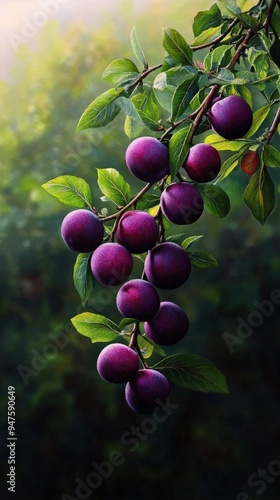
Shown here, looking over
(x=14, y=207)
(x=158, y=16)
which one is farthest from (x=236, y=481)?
(x=158, y=16)

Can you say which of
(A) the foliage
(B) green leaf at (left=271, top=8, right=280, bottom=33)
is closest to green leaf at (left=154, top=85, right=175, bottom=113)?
(A) the foliage

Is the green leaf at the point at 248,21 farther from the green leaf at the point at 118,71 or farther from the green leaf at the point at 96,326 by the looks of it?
the green leaf at the point at 96,326

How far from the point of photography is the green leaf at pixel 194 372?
1.44ft

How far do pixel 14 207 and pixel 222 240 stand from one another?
21.4 inches

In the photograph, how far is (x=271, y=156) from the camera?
514mm

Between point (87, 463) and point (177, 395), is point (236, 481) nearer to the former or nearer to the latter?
point (177, 395)

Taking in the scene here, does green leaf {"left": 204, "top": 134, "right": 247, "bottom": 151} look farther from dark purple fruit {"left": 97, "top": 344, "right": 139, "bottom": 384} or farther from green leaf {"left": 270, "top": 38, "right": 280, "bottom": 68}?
dark purple fruit {"left": 97, "top": 344, "right": 139, "bottom": 384}

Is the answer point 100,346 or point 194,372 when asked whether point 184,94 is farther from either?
point 100,346

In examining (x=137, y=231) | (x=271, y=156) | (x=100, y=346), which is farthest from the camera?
(x=100, y=346)

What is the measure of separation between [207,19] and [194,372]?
0.29m

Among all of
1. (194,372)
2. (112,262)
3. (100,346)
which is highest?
(112,262)

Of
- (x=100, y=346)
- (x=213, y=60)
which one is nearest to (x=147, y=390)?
(x=213, y=60)

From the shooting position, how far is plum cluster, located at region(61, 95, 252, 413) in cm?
42

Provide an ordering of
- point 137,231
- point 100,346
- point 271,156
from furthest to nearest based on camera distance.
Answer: point 100,346
point 271,156
point 137,231
